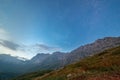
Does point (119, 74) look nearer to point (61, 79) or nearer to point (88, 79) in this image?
point (88, 79)

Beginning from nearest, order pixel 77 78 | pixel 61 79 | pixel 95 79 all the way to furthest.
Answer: pixel 95 79 < pixel 77 78 < pixel 61 79

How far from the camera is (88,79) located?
2295cm

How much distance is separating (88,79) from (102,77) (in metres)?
1.53

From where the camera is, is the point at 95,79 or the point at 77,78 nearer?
the point at 95,79

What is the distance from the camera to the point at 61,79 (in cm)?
2816

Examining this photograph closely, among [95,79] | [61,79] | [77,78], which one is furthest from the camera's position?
[61,79]

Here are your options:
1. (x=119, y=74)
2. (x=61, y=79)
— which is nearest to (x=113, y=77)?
(x=119, y=74)

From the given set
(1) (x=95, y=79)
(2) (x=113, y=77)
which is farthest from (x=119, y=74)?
(1) (x=95, y=79)

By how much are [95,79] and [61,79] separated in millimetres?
6646

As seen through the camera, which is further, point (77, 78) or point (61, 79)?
point (61, 79)

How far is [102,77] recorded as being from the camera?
2298 centimetres

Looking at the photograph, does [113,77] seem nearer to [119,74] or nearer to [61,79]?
[119,74]

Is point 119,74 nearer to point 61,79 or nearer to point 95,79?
point 95,79

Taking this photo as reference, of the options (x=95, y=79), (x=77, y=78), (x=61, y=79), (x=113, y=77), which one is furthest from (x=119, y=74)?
(x=61, y=79)
